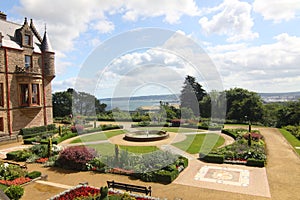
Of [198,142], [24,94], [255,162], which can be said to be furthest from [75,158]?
[24,94]

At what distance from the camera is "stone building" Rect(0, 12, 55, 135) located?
25.7 metres

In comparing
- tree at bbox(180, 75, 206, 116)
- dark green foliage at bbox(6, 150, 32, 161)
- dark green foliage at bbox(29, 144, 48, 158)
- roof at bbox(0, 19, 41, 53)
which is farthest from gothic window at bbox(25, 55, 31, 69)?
tree at bbox(180, 75, 206, 116)

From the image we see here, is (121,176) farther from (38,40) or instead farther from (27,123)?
(38,40)

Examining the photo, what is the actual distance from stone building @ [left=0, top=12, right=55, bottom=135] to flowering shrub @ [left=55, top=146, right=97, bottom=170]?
547 inches

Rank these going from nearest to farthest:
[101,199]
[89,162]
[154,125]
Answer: [101,199] < [89,162] < [154,125]

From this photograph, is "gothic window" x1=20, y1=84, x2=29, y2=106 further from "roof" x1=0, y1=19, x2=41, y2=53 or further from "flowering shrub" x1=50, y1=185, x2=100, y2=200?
"flowering shrub" x1=50, y1=185, x2=100, y2=200

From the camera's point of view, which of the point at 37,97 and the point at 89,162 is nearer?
the point at 89,162

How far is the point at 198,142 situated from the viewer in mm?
23203

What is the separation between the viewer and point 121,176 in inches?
555

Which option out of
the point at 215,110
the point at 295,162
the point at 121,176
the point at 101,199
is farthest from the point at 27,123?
the point at 215,110

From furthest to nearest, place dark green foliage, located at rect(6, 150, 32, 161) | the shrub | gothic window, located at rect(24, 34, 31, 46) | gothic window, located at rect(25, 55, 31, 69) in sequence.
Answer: gothic window, located at rect(25, 55, 31, 69) < gothic window, located at rect(24, 34, 31, 46) < dark green foliage, located at rect(6, 150, 32, 161) < the shrub

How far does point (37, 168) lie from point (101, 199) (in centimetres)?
952

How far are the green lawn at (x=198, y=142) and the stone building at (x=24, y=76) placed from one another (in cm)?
1881

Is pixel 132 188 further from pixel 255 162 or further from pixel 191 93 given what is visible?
pixel 191 93
